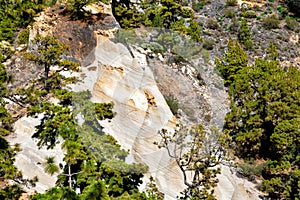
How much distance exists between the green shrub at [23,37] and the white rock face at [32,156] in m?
4.75

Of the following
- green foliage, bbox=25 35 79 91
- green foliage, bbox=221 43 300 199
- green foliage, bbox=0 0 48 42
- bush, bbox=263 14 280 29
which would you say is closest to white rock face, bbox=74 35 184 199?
green foliage, bbox=25 35 79 91

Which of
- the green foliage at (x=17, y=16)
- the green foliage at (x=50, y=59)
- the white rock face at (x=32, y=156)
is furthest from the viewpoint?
the green foliage at (x=17, y=16)

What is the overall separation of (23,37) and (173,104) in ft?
30.0

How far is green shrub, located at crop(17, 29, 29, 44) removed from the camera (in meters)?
14.6

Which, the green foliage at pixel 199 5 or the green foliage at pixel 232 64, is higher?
the green foliage at pixel 232 64

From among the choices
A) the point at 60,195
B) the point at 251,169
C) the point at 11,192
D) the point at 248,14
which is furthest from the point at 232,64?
the point at 60,195

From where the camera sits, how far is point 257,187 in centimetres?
1377

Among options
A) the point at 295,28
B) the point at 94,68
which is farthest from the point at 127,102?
the point at 295,28

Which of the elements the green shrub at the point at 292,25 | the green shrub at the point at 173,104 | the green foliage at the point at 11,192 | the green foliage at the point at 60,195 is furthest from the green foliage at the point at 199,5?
the green foliage at the point at 60,195

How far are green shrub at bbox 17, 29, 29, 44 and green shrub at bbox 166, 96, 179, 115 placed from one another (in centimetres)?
883

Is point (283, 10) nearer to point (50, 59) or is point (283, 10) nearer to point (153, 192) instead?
point (50, 59)

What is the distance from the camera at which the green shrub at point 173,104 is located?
24.8ft

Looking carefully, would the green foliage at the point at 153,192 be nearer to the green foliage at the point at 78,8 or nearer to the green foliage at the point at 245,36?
the green foliage at the point at 78,8

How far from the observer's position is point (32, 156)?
1000 cm
